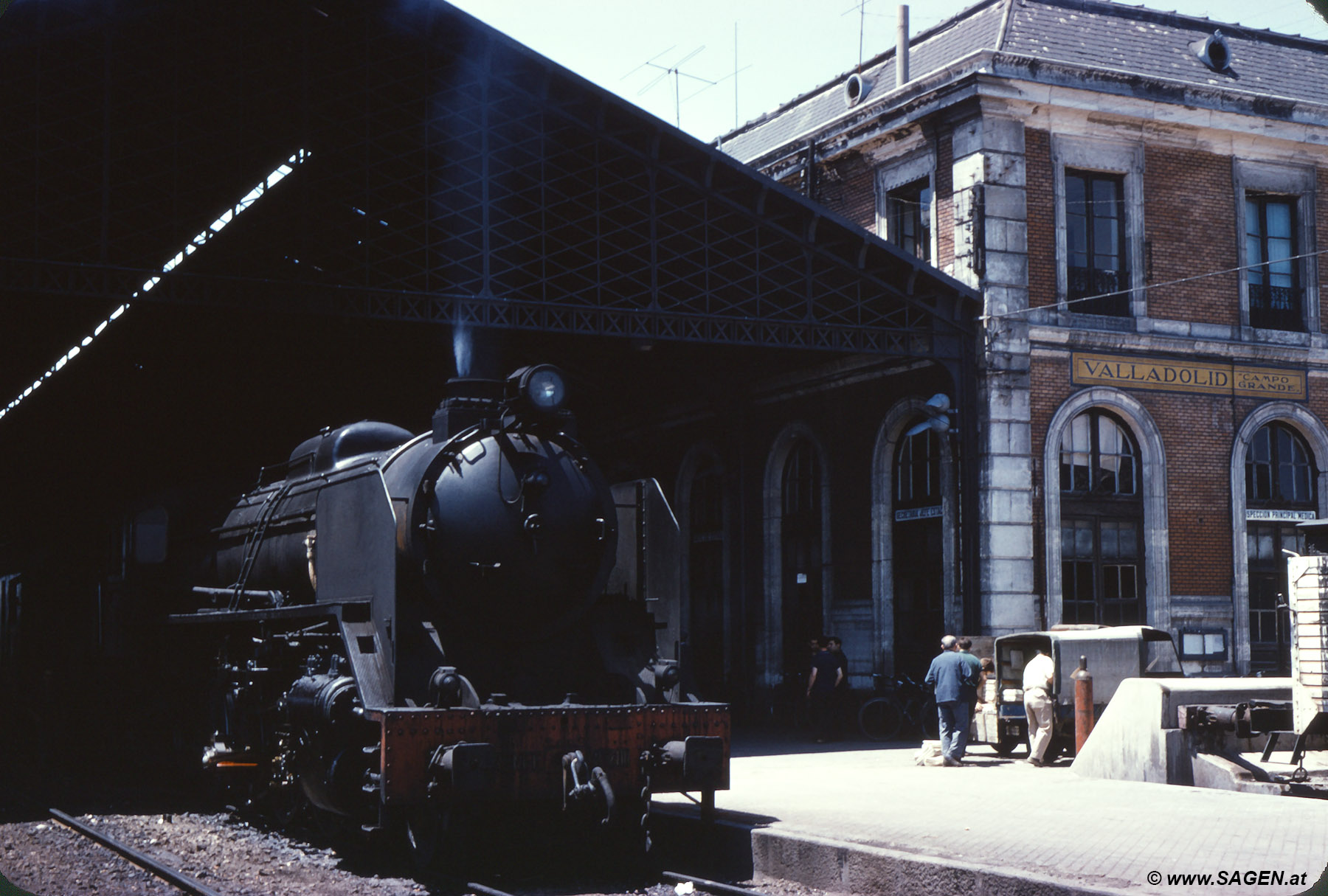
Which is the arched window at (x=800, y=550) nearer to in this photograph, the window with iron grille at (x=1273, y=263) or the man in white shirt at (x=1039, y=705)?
the man in white shirt at (x=1039, y=705)

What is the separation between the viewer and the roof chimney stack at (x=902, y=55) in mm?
22391

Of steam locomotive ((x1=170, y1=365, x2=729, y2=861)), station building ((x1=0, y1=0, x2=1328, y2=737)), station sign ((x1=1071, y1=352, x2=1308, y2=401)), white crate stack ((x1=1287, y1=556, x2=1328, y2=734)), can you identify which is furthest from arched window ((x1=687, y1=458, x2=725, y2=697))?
steam locomotive ((x1=170, y1=365, x2=729, y2=861))

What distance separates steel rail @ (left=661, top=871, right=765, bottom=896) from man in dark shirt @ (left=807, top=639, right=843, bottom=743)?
10.0 meters

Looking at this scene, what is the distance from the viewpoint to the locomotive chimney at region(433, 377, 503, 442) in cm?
971

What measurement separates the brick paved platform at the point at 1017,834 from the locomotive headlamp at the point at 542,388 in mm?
3138

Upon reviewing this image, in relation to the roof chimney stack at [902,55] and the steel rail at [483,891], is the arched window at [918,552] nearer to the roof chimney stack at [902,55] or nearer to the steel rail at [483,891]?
the roof chimney stack at [902,55]

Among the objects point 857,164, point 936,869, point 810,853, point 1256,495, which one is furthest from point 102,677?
point 1256,495

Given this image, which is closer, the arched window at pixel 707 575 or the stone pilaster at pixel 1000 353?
the stone pilaster at pixel 1000 353

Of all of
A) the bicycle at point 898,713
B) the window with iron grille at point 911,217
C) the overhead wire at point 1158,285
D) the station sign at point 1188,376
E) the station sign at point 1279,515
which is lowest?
the bicycle at point 898,713

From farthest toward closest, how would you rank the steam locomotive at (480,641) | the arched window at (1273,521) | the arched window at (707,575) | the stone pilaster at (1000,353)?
1. the arched window at (707,575)
2. the arched window at (1273,521)
3. the stone pilaster at (1000,353)
4. the steam locomotive at (480,641)

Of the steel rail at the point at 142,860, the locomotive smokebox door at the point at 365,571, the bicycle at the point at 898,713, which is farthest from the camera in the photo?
the bicycle at the point at 898,713

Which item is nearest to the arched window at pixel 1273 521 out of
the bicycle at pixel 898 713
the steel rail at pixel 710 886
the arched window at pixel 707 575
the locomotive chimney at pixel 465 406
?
the bicycle at pixel 898 713

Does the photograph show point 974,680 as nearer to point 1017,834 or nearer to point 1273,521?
point 1017,834

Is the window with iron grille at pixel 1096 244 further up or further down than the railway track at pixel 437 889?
further up
